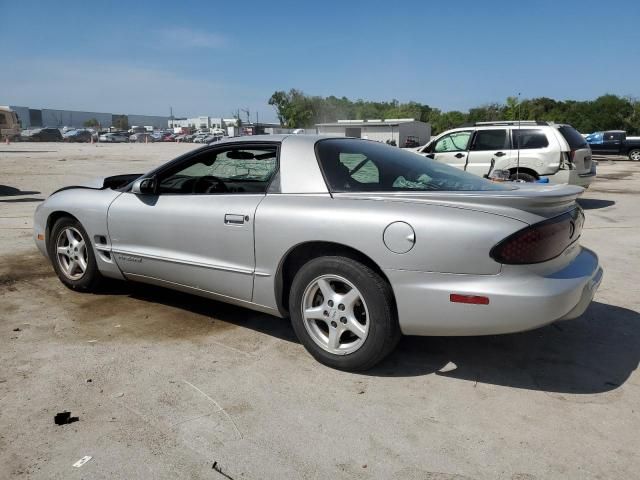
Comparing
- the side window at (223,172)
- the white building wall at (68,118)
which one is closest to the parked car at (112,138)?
the side window at (223,172)

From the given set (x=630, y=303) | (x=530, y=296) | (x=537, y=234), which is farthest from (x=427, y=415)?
(x=630, y=303)

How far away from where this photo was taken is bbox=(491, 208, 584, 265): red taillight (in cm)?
276

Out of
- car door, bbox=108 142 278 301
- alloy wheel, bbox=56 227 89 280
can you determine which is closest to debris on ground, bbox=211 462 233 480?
car door, bbox=108 142 278 301

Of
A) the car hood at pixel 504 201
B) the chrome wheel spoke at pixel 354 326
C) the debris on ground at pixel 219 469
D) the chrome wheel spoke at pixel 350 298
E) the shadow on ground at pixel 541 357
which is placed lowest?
the shadow on ground at pixel 541 357

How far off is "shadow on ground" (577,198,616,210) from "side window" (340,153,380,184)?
8.47m

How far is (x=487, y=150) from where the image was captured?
1085 centimetres

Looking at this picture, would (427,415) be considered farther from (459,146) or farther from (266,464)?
(459,146)

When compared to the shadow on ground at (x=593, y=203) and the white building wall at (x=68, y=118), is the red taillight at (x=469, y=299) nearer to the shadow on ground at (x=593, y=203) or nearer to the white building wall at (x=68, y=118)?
the shadow on ground at (x=593, y=203)

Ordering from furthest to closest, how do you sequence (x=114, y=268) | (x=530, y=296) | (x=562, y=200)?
(x=114, y=268) → (x=562, y=200) → (x=530, y=296)

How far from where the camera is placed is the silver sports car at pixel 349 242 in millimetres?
2811

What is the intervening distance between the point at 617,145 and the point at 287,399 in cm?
2986

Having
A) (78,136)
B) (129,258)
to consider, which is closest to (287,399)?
(129,258)

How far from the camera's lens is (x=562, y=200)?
3033 mm

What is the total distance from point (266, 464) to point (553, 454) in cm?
131
